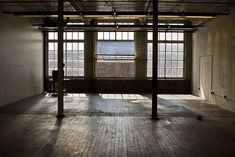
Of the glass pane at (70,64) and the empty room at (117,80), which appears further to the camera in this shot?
the glass pane at (70,64)

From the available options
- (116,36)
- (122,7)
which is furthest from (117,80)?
(122,7)

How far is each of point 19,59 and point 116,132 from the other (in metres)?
7.58

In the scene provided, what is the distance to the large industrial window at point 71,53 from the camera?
17609mm

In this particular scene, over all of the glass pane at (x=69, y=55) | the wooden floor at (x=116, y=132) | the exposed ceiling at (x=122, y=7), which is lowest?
the wooden floor at (x=116, y=132)

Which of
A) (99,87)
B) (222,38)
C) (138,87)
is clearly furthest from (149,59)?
(222,38)

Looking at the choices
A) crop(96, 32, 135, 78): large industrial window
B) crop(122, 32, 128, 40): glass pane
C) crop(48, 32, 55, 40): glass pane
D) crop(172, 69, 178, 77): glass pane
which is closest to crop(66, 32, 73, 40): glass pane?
crop(48, 32, 55, 40): glass pane

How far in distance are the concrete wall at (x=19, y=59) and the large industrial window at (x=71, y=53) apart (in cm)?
91

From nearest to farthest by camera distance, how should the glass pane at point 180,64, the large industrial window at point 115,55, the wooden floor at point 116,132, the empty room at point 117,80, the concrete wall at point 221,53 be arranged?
the wooden floor at point 116,132 → the empty room at point 117,80 → the concrete wall at point 221,53 → the large industrial window at point 115,55 → the glass pane at point 180,64

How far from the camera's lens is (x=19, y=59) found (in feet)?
44.0

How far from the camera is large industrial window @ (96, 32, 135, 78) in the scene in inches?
690

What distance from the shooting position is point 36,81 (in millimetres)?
15938

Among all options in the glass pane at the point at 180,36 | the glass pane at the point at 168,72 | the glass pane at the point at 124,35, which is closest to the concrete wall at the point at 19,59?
the glass pane at the point at 124,35

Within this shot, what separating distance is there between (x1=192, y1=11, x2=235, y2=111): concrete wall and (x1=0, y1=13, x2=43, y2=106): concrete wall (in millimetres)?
7700

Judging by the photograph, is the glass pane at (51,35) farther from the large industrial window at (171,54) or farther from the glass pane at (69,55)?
the large industrial window at (171,54)
